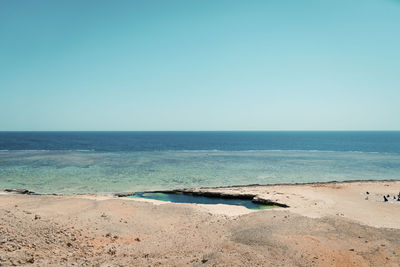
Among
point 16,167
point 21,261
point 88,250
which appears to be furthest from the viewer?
point 16,167

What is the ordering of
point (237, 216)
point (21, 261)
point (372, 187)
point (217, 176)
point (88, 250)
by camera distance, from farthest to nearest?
point (217, 176) < point (372, 187) < point (237, 216) < point (88, 250) < point (21, 261)

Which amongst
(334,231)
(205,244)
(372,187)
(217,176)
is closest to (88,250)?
(205,244)

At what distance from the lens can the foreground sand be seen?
1241 centimetres

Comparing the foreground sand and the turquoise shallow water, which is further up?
the foreground sand

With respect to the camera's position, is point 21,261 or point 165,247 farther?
point 165,247

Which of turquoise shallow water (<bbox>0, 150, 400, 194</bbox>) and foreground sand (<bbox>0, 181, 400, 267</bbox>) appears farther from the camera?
turquoise shallow water (<bbox>0, 150, 400, 194</bbox>)

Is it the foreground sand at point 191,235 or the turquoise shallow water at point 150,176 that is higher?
the foreground sand at point 191,235

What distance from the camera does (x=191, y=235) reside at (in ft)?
53.5

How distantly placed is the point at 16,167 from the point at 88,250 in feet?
152

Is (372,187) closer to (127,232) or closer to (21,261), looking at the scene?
(127,232)

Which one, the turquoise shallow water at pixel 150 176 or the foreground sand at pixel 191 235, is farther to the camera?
the turquoise shallow water at pixel 150 176

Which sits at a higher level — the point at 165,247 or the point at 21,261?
the point at 21,261

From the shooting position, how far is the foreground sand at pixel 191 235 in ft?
40.7

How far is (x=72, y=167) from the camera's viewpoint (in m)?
49.8
